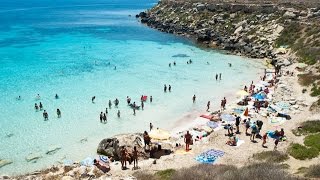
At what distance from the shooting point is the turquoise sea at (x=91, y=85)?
91.5ft

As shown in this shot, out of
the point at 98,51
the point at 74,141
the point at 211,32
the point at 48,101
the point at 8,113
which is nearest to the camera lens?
the point at 74,141

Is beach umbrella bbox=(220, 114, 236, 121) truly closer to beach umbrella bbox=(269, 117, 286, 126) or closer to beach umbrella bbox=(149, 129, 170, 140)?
beach umbrella bbox=(269, 117, 286, 126)

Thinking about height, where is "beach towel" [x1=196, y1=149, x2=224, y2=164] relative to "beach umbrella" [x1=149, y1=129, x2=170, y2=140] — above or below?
above

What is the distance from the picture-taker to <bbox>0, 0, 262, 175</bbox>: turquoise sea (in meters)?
27.9

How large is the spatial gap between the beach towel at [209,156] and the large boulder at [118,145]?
Answer: 159 inches

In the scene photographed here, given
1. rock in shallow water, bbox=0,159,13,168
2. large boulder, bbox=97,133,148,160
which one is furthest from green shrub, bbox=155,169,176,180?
rock in shallow water, bbox=0,159,13,168

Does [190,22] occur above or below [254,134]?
above

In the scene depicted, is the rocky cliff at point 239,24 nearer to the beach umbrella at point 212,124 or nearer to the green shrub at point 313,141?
the beach umbrella at point 212,124

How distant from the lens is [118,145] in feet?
79.0

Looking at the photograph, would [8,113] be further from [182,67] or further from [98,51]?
[98,51]

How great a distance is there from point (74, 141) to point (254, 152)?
14066 millimetres

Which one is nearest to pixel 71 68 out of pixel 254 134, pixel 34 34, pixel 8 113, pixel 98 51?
pixel 98 51

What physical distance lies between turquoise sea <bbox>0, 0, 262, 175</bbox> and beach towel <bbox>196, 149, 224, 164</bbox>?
26.8ft

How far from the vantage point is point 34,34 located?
274 feet
